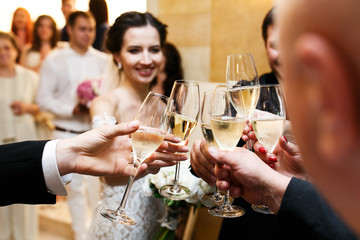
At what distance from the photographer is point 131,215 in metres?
1.91

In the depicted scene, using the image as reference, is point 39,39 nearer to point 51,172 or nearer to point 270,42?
point 270,42

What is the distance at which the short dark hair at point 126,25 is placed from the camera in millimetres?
2129

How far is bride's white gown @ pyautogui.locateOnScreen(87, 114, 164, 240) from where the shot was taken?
1.87 metres

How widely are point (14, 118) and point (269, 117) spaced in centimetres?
291

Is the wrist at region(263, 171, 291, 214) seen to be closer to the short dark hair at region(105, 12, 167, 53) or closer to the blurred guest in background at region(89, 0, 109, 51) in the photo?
the short dark hair at region(105, 12, 167, 53)

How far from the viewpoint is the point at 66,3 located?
4410mm

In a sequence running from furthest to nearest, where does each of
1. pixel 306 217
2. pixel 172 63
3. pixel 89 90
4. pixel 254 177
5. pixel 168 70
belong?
pixel 89 90
pixel 168 70
pixel 172 63
pixel 254 177
pixel 306 217

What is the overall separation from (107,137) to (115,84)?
49.6 inches

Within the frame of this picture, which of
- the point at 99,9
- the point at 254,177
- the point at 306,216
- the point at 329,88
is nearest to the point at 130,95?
the point at 254,177

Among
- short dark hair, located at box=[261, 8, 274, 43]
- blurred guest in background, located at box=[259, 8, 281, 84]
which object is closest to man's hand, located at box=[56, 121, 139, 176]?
blurred guest in background, located at box=[259, 8, 281, 84]

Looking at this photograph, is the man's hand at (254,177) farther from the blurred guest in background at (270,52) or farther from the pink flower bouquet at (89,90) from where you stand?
the pink flower bouquet at (89,90)

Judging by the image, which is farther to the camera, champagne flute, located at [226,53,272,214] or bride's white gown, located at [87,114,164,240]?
bride's white gown, located at [87,114,164,240]

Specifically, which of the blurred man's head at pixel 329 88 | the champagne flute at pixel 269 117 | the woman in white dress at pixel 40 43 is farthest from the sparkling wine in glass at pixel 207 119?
the woman in white dress at pixel 40 43

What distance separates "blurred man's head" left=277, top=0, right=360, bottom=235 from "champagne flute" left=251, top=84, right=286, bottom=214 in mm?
779
